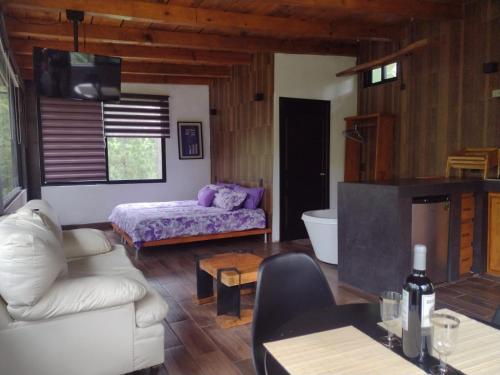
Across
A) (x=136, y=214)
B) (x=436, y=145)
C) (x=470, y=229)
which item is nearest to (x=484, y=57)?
(x=436, y=145)

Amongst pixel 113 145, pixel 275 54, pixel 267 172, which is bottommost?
pixel 267 172

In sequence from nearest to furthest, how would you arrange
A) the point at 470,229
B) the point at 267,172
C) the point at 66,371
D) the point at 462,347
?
the point at 462,347
the point at 66,371
the point at 470,229
the point at 267,172

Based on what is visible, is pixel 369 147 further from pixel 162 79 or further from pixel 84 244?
pixel 84 244

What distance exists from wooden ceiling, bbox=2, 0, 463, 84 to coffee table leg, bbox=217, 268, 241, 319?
8.62ft

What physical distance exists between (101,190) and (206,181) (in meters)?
2.02

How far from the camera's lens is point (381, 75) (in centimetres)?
577

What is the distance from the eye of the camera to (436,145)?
493 centimetres

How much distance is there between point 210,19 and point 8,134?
3098 mm

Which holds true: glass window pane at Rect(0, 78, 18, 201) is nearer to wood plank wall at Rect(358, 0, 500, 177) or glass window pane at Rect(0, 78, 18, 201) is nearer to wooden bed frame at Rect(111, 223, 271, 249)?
wooden bed frame at Rect(111, 223, 271, 249)

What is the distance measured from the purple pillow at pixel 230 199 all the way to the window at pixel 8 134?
108 inches

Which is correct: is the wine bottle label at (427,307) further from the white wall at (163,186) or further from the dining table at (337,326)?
the white wall at (163,186)

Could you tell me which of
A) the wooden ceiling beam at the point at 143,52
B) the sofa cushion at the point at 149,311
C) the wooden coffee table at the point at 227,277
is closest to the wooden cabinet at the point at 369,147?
the wooden ceiling beam at the point at 143,52

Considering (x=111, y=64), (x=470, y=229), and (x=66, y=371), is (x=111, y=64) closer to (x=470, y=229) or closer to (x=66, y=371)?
(x=66, y=371)

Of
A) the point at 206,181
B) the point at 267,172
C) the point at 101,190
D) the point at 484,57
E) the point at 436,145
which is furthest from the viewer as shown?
the point at 206,181
